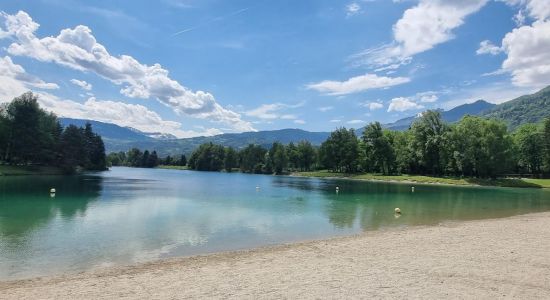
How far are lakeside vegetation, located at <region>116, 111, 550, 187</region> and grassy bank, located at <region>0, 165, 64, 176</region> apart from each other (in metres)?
96.0

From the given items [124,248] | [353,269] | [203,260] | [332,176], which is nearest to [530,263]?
[353,269]

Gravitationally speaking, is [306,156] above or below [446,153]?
above

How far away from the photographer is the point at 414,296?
1243 centimetres

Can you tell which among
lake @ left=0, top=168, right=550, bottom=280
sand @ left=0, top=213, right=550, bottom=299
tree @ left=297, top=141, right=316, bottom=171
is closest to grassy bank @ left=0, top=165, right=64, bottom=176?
lake @ left=0, top=168, right=550, bottom=280

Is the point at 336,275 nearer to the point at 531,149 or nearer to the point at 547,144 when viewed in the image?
the point at 547,144

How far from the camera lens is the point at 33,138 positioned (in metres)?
107

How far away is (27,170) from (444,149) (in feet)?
395

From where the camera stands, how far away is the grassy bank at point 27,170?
314 feet

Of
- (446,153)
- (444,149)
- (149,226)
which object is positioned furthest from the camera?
(444,149)

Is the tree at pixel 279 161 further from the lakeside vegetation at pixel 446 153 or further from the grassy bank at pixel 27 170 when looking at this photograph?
the grassy bank at pixel 27 170

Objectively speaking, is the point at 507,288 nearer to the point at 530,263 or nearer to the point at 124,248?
the point at 530,263

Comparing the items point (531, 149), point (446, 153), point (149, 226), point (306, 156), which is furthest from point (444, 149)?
point (149, 226)

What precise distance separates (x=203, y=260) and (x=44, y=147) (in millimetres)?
114598

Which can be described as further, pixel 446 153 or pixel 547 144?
pixel 446 153
